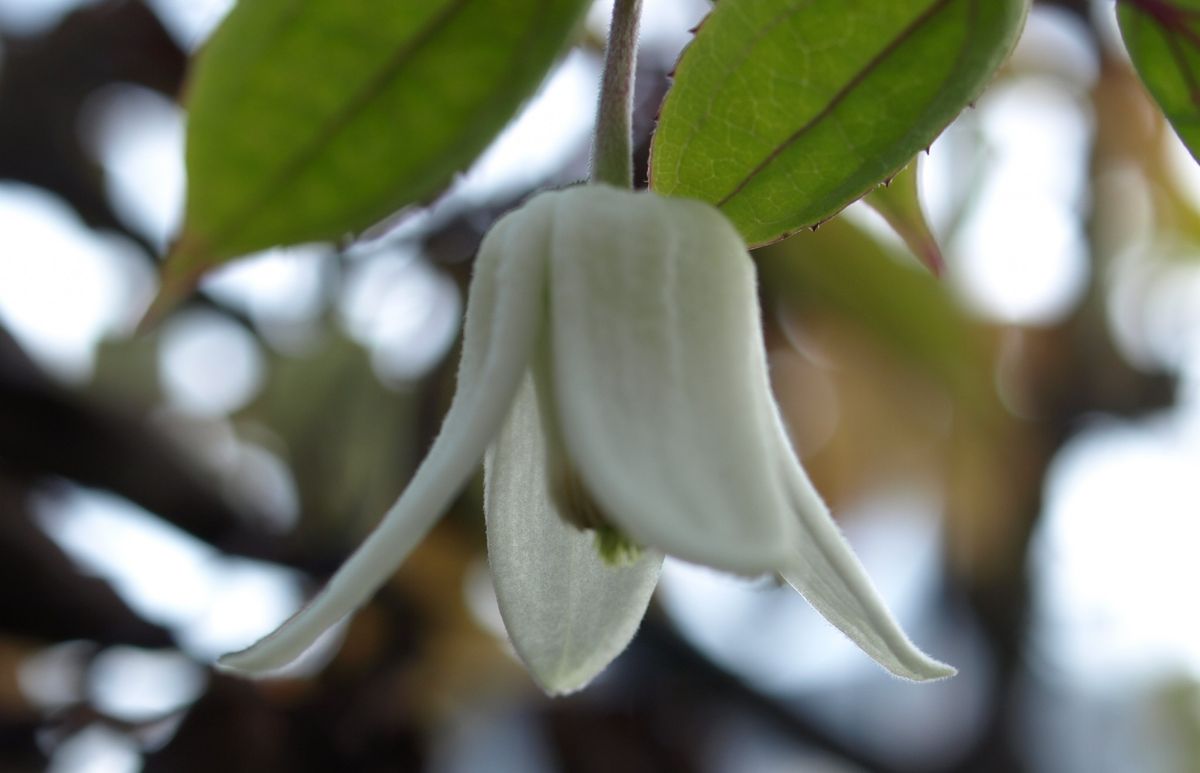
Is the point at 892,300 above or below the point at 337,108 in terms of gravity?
below

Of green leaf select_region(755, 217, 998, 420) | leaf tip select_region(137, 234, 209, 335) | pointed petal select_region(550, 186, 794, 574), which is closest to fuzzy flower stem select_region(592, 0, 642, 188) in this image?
pointed petal select_region(550, 186, 794, 574)

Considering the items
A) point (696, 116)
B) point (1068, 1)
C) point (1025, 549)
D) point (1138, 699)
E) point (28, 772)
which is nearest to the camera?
point (696, 116)

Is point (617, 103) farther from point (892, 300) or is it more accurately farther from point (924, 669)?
point (892, 300)

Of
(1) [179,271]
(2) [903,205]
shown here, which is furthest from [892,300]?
(1) [179,271]

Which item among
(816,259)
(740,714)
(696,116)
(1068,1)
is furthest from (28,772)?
(1068,1)

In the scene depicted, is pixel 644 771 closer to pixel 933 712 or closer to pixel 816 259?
pixel 933 712

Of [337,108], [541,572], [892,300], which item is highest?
[337,108]

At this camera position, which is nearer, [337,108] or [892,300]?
[337,108]

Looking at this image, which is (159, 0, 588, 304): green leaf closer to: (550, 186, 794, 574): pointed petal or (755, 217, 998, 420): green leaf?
(550, 186, 794, 574): pointed petal
